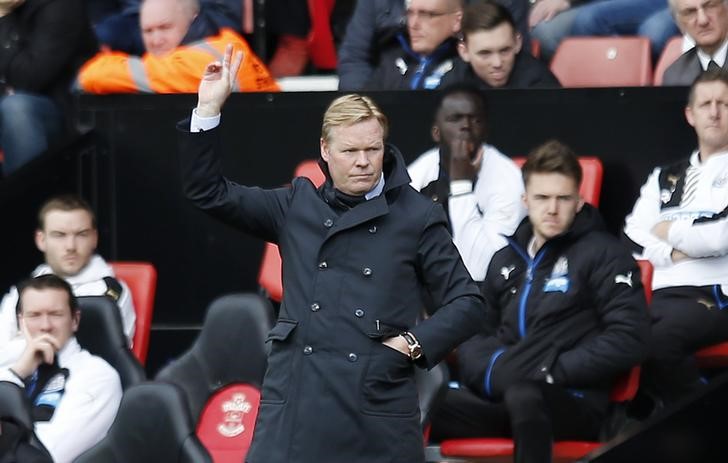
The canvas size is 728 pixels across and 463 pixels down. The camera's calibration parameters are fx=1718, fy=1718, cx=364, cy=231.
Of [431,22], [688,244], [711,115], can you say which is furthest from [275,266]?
[711,115]

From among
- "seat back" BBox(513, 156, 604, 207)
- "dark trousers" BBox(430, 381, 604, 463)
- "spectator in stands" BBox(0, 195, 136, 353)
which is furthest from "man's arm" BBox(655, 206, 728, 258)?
"spectator in stands" BBox(0, 195, 136, 353)

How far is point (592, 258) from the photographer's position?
6301 mm

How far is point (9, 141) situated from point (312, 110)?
150 centimetres

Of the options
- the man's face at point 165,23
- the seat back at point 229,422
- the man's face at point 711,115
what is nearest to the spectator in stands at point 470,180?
the man's face at point 711,115

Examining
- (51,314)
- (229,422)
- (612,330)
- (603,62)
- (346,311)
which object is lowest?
(229,422)

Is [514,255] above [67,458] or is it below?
above

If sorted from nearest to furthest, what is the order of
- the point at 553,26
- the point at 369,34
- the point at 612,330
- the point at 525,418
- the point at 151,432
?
1. the point at 525,418
2. the point at 151,432
3. the point at 612,330
4. the point at 369,34
5. the point at 553,26

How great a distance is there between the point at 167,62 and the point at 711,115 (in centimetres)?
265

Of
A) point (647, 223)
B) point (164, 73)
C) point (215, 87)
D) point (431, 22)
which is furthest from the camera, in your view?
point (164, 73)

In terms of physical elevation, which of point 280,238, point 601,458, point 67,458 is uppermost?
point 280,238

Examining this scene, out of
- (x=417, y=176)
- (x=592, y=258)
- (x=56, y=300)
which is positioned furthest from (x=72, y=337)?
(x=592, y=258)

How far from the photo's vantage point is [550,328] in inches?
247

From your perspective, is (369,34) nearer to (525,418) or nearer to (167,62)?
(167,62)

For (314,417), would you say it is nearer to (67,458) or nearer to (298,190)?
(298,190)
